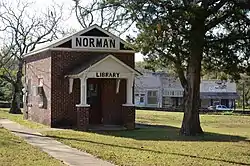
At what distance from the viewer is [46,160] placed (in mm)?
13672

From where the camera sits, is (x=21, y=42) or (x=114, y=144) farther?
(x=21, y=42)

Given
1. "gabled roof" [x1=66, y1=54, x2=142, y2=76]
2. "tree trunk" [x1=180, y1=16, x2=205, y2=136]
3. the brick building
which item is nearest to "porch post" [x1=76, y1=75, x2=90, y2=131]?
the brick building

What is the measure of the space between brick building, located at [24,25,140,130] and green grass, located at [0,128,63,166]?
23.6 ft

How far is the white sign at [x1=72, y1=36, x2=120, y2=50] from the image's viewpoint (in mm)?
26641

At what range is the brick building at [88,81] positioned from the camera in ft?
82.9

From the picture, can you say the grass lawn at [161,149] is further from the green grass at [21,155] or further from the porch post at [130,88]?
the porch post at [130,88]

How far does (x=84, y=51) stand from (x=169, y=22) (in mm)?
7552

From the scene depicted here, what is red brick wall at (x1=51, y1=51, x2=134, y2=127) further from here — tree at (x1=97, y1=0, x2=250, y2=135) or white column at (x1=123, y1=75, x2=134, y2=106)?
tree at (x1=97, y1=0, x2=250, y2=135)

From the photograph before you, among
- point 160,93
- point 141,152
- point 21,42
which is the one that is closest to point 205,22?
point 141,152

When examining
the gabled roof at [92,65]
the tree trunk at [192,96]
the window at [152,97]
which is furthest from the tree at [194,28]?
the window at [152,97]

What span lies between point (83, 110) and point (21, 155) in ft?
33.8

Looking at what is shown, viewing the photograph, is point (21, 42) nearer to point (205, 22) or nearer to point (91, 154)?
point (205, 22)

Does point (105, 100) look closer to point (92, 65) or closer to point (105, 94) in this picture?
point (105, 94)

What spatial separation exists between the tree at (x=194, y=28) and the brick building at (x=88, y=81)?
3969 mm
